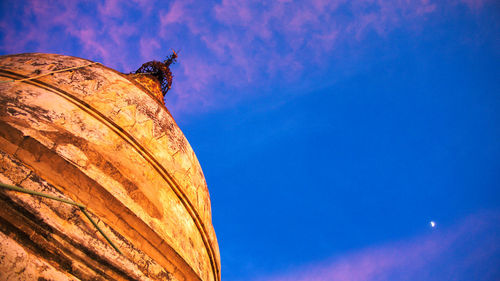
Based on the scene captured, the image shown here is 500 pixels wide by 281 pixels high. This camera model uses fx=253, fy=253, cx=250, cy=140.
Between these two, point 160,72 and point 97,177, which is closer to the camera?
point 97,177

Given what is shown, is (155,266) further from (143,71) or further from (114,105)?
(143,71)

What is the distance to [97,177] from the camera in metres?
2.54

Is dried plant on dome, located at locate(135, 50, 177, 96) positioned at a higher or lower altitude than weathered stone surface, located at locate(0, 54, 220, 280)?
higher

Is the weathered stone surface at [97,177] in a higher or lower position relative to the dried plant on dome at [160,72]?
lower

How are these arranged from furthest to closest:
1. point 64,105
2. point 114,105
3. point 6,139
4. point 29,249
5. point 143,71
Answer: point 143,71, point 114,105, point 64,105, point 6,139, point 29,249

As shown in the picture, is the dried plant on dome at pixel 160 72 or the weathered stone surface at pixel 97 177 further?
the dried plant on dome at pixel 160 72

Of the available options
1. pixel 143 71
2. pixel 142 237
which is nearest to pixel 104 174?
pixel 142 237

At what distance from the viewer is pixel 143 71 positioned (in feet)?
22.7

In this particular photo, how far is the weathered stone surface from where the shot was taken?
195 cm

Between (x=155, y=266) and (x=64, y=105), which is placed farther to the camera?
(x=64, y=105)

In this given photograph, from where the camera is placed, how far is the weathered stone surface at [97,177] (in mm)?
1950

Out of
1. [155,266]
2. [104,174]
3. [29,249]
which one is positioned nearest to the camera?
[29,249]

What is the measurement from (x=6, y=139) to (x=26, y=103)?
2.01 feet

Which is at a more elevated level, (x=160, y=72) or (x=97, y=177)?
(x=160, y=72)
